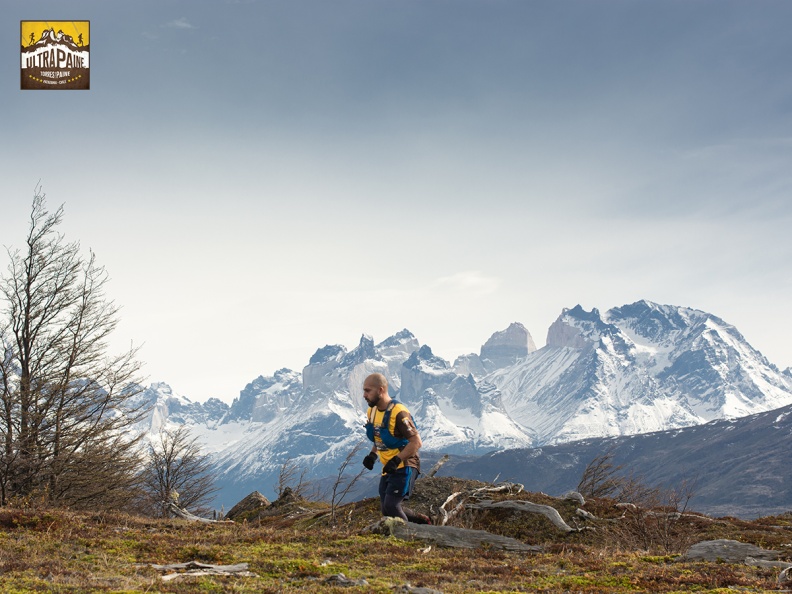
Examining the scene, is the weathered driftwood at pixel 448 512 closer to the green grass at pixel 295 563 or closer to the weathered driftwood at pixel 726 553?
the green grass at pixel 295 563

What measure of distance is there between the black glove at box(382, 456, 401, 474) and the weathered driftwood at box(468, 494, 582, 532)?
29.3 ft

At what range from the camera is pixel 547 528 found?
820 inches

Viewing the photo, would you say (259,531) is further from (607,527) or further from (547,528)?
(607,527)

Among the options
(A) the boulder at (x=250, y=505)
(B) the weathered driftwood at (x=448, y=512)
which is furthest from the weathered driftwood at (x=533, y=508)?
(A) the boulder at (x=250, y=505)

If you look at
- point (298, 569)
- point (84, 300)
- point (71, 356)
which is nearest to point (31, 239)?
point (84, 300)

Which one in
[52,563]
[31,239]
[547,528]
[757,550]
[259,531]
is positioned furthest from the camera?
[31,239]

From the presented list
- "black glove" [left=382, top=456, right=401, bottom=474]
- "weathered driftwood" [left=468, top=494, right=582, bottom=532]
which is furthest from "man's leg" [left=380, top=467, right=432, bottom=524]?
"weathered driftwood" [left=468, top=494, right=582, bottom=532]

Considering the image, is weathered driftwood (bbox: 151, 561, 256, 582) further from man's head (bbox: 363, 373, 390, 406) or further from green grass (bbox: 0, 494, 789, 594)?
man's head (bbox: 363, 373, 390, 406)

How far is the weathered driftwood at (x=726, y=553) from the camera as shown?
12.8 meters

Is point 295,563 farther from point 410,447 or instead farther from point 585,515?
point 585,515

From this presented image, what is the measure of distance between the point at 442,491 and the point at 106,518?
1472 centimetres

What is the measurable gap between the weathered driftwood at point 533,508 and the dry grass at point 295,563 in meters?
6.30

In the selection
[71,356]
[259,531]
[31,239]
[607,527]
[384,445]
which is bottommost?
[607,527]

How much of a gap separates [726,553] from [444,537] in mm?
5627
